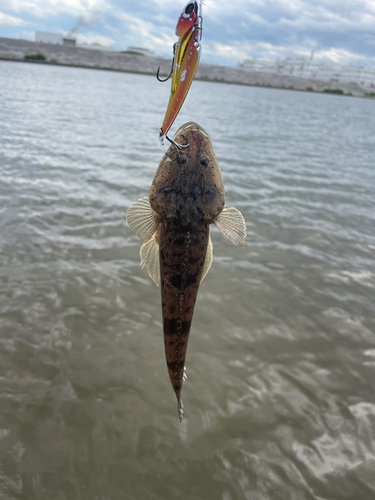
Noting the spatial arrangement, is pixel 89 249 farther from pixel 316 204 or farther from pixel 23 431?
pixel 316 204

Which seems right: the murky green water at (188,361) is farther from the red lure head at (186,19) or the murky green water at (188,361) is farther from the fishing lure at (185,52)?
the red lure head at (186,19)

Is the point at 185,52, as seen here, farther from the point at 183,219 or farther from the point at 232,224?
the point at 232,224

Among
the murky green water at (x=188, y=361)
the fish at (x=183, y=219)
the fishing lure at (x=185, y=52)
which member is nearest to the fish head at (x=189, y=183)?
the fish at (x=183, y=219)

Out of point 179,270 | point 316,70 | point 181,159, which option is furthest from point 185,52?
point 316,70

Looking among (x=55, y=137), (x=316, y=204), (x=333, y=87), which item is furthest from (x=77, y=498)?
(x=333, y=87)

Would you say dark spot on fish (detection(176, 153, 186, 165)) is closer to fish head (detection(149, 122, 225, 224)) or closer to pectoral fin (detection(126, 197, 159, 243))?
fish head (detection(149, 122, 225, 224))

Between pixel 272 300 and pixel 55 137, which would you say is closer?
pixel 272 300

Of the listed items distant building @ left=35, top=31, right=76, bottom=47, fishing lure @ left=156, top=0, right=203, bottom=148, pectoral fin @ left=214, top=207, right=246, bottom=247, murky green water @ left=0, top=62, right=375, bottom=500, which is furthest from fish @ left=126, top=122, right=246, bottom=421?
distant building @ left=35, top=31, right=76, bottom=47
